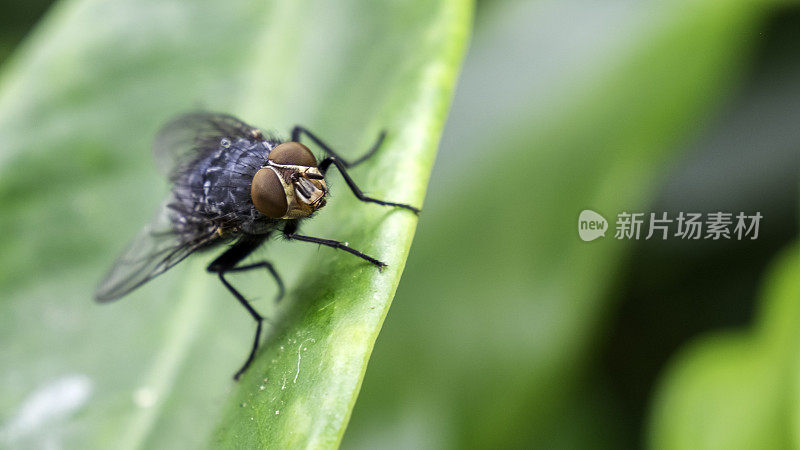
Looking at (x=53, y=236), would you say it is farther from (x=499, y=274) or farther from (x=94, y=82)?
(x=499, y=274)

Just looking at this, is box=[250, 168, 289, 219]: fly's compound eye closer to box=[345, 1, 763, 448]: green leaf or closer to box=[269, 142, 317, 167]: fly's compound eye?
box=[269, 142, 317, 167]: fly's compound eye

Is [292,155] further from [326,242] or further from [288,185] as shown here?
[326,242]

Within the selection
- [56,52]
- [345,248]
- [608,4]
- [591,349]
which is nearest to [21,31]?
[56,52]

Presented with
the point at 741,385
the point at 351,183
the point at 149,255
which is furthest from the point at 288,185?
the point at 741,385

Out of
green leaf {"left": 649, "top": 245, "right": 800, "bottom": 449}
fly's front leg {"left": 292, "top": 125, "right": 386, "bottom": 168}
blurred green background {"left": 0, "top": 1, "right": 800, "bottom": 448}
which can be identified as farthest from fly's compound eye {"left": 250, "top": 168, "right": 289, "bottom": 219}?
green leaf {"left": 649, "top": 245, "right": 800, "bottom": 449}

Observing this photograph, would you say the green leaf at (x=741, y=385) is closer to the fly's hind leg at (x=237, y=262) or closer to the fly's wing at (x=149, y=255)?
the fly's hind leg at (x=237, y=262)

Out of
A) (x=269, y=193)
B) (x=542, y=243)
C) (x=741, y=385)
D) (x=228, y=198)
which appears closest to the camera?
(x=269, y=193)

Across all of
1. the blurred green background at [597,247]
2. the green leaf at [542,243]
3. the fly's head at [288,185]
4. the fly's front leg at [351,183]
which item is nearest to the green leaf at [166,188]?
the fly's front leg at [351,183]
